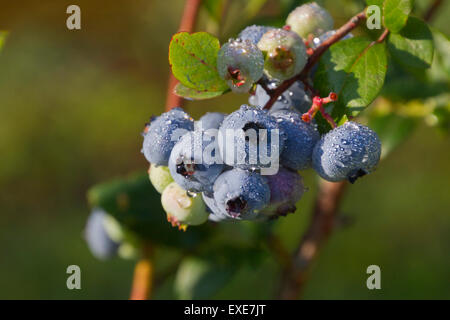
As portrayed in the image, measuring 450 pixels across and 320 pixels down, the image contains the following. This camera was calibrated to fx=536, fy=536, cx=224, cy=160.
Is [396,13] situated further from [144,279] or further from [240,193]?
[144,279]

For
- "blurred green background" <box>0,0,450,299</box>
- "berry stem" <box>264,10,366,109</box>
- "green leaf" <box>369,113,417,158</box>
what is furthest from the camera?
"blurred green background" <box>0,0,450,299</box>

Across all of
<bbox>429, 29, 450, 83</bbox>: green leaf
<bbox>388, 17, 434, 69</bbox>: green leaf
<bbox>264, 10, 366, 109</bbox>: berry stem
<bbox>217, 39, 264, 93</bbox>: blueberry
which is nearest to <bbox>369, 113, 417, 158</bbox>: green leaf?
<bbox>429, 29, 450, 83</bbox>: green leaf

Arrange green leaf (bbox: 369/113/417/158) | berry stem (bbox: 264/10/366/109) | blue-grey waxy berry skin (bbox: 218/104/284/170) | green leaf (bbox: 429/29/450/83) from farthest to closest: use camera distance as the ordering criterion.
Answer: green leaf (bbox: 369/113/417/158), green leaf (bbox: 429/29/450/83), berry stem (bbox: 264/10/366/109), blue-grey waxy berry skin (bbox: 218/104/284/170)

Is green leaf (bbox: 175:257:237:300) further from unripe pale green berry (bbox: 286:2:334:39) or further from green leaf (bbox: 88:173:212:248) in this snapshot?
unripe pale green berry (bbox: 286:2:334:39)

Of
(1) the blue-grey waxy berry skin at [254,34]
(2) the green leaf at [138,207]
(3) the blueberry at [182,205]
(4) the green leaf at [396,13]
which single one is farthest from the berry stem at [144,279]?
(4) the green leaf at [396,13]

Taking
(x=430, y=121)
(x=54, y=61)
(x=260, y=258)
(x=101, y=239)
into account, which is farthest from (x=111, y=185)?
(x=54, y=61)

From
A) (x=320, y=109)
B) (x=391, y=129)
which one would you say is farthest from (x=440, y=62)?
(x=320, y=109)
